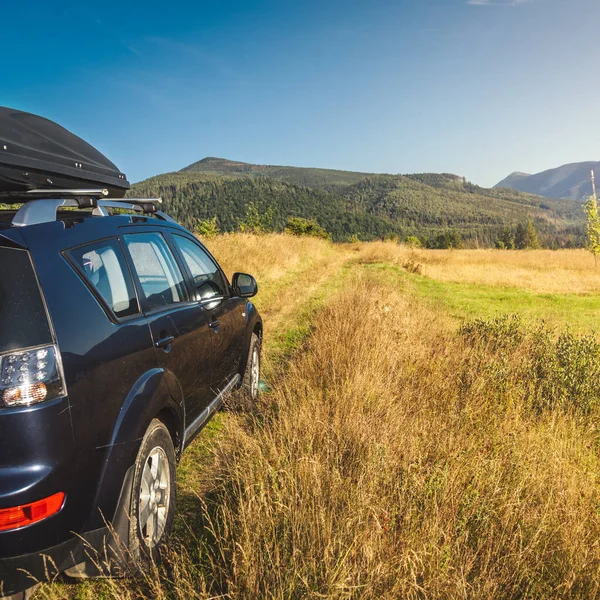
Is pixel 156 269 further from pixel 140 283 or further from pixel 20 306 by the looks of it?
pixel 20 306

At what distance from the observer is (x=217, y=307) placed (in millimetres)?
3504

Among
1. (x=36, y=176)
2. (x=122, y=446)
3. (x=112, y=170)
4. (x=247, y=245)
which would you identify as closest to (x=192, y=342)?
(x=122, y=446)

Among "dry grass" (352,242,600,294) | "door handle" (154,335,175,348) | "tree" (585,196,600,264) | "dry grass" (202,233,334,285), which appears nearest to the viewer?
"door handle" (154,335,175,348)

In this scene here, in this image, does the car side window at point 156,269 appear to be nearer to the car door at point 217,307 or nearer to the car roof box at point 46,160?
the car door at point 217,307

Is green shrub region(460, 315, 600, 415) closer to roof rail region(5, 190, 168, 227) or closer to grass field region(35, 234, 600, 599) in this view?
grass field region(35, 234, 600, 599)

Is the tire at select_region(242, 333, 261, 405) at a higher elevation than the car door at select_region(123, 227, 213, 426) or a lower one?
lower

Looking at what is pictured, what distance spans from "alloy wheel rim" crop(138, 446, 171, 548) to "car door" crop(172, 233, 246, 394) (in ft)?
3.45

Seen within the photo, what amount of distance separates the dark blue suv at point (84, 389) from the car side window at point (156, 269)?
16 millimetres

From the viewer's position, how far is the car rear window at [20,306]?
155 cm

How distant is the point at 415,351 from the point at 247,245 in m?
12.5

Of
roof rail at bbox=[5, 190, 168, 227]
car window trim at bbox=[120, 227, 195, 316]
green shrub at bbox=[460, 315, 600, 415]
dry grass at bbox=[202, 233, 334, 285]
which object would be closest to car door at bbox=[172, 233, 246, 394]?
car window trim at bbox=[120, 227, 195, 316]

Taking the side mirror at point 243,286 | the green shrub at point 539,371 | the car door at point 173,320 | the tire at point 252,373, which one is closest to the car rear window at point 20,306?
the car door at point 173,320

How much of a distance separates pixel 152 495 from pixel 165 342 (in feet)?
2.48

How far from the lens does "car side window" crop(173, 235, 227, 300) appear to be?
11.1 feet
